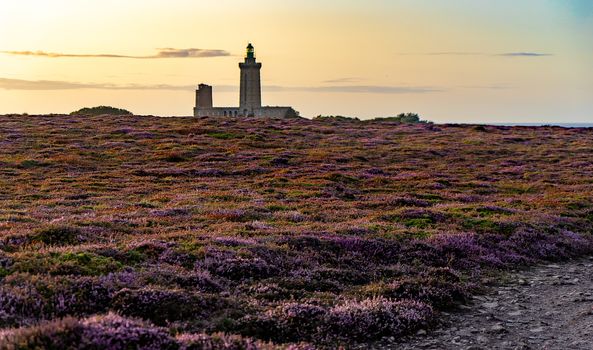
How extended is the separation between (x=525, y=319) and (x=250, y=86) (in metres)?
143

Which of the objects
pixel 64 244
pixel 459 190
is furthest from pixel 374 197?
pixel 64 244

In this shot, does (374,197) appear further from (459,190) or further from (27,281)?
(27,281)

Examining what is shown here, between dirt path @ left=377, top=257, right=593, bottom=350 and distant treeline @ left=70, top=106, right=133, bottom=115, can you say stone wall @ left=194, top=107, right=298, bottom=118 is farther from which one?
dirt path @ left=377, top=257, right=593, bottom=350

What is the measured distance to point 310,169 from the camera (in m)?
43.2

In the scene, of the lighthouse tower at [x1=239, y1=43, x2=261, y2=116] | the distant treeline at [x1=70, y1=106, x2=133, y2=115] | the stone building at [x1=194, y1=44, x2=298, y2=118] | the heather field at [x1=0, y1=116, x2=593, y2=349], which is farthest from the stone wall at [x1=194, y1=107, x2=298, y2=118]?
the heather field at [x1=0, y1=116, x2=593, y2=349]

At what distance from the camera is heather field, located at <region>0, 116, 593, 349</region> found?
11.9 metres

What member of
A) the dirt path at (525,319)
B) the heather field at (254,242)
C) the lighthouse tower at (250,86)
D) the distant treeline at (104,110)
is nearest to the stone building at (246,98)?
the lighthouse tower at (250,86)

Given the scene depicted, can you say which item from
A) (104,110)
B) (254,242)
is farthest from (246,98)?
(254,242)

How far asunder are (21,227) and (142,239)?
4.37 metres

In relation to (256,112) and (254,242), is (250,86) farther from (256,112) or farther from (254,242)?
(254,242)

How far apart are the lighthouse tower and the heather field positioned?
104323mm

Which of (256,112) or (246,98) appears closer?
(256,112)

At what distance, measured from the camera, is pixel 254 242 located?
18078 millimetres

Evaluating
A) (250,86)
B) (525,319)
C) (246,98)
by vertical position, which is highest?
(250,86)
